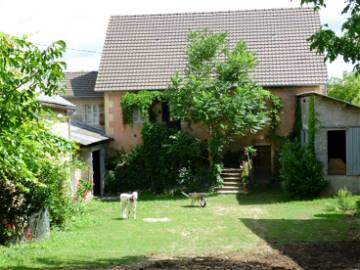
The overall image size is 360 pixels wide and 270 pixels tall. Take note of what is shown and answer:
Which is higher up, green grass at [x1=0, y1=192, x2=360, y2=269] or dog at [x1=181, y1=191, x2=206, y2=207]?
dog at [x1=181, y1=191, x2=206, y2=207]

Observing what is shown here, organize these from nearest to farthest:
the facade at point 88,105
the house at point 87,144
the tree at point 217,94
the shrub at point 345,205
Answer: the shrub at point 345,205 → the house at point 87,144 → the tree at point 217,94 → the facade at point 88,105

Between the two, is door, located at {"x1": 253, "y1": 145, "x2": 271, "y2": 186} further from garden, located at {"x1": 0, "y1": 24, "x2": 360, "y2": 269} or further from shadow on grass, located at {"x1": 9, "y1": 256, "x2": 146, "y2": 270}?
shadow on grass, located at {"x1": 9, "y1": 256, "x2": 146, "y2": 270}

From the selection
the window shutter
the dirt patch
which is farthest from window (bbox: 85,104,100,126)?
the dirt patch

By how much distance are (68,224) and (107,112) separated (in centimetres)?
1294

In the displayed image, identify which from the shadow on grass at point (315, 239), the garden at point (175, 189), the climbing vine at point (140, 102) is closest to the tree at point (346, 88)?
the garden at point (175, 189)

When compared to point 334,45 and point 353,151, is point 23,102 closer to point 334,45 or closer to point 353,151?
point 334,45

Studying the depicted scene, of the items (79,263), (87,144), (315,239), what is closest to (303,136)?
(87,144)

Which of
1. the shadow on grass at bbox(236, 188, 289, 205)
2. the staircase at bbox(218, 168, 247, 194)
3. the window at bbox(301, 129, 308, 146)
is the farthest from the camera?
the staircase at bbox(218, 168, 247, 194)

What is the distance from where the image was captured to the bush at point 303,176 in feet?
74.4

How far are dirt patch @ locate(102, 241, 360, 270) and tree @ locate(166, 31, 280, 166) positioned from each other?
12.3 metres

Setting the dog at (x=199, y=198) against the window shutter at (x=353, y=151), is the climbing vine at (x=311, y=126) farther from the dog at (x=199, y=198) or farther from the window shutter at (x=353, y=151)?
the dog at (x=199, y=198)

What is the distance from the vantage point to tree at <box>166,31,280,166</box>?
24797 mm

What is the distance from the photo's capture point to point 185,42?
30.8m

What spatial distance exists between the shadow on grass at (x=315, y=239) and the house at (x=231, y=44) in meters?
10.2
